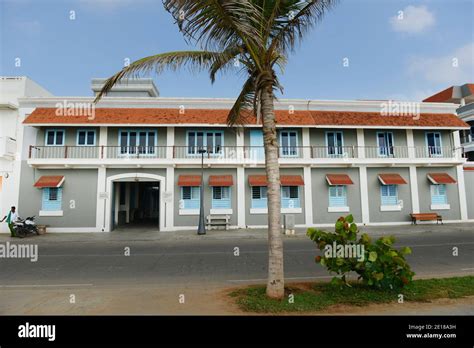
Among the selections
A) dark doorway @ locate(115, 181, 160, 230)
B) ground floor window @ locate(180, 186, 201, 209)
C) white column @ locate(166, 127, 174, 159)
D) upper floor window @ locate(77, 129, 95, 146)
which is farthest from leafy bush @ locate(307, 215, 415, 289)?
upper floor window @ locate(77, 129, 95, 146)

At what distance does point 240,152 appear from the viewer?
18500 mm

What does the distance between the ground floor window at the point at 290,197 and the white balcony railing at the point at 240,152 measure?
1984 millimetres

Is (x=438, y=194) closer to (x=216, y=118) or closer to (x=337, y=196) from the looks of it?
(x=337, y=196)

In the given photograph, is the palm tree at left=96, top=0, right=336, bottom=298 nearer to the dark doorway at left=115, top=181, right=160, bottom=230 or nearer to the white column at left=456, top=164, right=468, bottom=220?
the dark doorway at left=115, top=181, right=160, bottom=230

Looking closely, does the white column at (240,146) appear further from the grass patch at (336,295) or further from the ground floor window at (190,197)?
the grass patch at (336,295)

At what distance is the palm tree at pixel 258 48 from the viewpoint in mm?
5047

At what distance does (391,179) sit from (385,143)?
2726 mm

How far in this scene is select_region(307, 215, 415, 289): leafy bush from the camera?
16.7ft

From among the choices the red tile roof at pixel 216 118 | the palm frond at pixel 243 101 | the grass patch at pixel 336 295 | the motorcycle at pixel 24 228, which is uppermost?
the red tile roof at pixel 216 118

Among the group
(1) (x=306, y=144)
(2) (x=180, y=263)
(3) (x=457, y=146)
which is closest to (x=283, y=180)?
(1) (x=306, y=144)

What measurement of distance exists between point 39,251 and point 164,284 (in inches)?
311

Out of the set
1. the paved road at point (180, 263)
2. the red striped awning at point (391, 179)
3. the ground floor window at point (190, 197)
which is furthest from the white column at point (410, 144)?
the ground floor window at point (190, 197)

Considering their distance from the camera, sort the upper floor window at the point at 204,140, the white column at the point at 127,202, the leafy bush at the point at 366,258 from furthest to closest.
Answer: the white column at the point at 127,202
the upper floor window at the point at 204,140
the leafy bush at the point at 366,258
